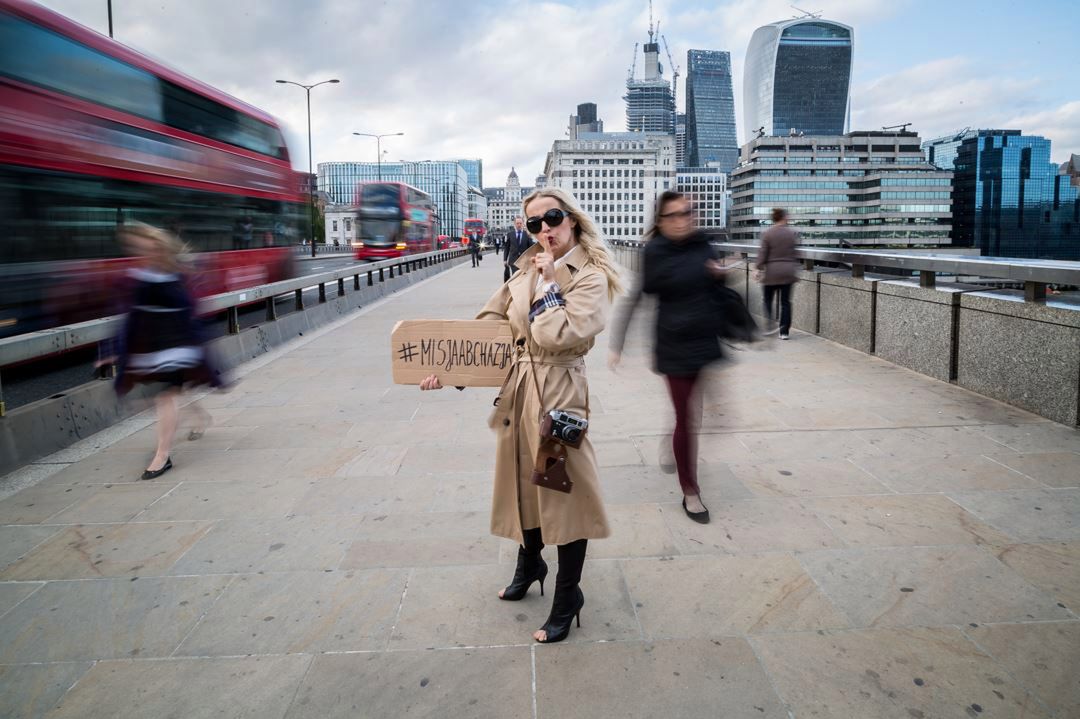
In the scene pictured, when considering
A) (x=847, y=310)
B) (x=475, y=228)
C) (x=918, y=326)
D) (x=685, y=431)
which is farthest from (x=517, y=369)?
(x=475, y=228)

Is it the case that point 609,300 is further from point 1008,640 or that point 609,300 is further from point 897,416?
point 897,416

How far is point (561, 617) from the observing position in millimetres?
2801

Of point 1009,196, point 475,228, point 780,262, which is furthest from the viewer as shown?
point 1009,196

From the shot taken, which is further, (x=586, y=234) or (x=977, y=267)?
(x=977, y=267)

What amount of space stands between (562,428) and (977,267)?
215 inches

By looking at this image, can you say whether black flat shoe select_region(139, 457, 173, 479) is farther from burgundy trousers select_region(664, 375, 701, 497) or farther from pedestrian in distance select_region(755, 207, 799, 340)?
pedestrian in distance select_region(755, 207, 799, 340)

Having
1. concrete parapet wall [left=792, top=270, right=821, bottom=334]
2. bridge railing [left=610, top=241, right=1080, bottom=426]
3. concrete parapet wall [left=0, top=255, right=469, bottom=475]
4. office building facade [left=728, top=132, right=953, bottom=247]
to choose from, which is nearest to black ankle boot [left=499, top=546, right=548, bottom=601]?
bridge railing [left=610, top=241, right=1080, bottom=426]

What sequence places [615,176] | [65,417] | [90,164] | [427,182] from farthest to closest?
[615,176] → [427,182] → [90,164] → [65,417]

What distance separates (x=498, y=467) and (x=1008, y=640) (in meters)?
1.94

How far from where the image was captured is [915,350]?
7.49 m

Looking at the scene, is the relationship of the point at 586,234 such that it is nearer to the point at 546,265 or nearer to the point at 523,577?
the point at 546,265

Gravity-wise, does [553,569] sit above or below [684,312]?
below

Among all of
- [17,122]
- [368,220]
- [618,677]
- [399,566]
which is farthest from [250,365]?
[368,220]

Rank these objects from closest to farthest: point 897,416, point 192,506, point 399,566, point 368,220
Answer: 1. point 399,566
2. point 192,506
3. point 897,416
4. point 368,220
